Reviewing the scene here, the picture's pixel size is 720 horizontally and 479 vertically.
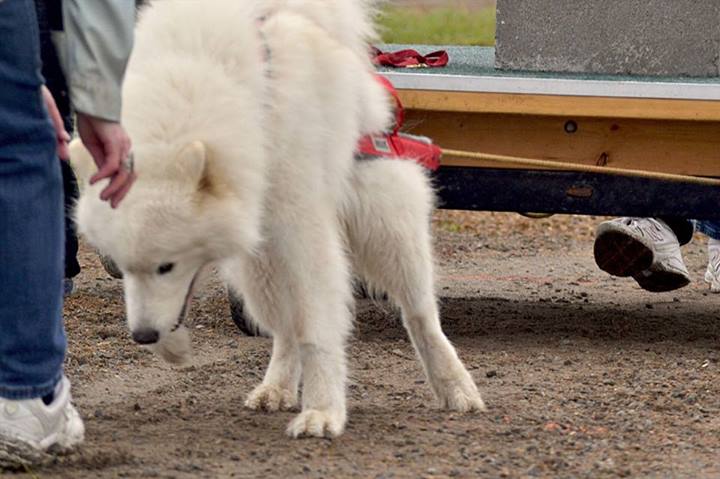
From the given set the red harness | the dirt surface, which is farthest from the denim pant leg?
the red harness

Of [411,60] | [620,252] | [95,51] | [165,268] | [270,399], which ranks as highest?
[95,51]

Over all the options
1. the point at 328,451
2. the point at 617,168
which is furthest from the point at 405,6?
the point at 328,451

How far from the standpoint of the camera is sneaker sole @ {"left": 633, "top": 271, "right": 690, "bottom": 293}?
5645 millimetres

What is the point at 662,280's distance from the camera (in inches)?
224

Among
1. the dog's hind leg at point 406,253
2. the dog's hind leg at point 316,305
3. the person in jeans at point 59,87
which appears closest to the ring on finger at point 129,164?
the person in jeans at point 59,87

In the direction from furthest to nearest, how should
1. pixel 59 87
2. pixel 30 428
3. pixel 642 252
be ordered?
pixel 642 252
pixel 59 87
pixel 30 428

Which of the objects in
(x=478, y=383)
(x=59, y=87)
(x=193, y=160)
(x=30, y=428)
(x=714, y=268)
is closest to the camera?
(x=30, y=428)

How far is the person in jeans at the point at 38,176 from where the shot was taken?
293 cm

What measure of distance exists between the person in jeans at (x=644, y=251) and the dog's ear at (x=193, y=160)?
253cm

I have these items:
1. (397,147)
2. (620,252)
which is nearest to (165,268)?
(397,147)

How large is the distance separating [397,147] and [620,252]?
1635 mm

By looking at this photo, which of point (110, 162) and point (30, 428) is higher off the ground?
point (110, 162)

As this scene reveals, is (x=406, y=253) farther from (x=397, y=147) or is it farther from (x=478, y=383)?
(x=478, y=383)

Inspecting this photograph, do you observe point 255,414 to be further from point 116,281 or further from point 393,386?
point 116,281
